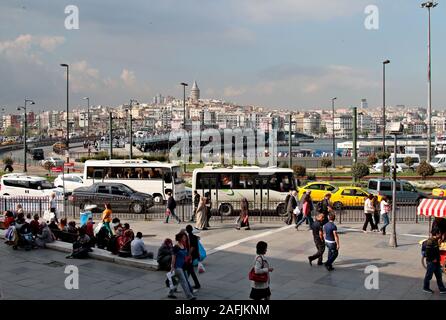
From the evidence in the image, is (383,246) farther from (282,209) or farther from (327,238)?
(282,209)

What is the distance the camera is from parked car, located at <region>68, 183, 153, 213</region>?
910 inches

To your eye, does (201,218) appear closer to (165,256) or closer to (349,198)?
(165,256)

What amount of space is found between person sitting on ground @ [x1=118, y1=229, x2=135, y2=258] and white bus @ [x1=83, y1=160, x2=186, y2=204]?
45.2 feet

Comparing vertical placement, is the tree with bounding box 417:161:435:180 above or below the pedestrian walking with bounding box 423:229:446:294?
above

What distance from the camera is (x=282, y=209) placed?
2256cm

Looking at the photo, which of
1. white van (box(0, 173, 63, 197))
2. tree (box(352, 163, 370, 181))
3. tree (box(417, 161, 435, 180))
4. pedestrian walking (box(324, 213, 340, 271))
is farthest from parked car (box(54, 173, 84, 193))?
tree (box(417, 161, 435, 180))

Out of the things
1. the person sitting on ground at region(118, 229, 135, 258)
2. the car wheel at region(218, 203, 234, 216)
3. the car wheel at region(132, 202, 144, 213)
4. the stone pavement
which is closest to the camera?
the stone pavement

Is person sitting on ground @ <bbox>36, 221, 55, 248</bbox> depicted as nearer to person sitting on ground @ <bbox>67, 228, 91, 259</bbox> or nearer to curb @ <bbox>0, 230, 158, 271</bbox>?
curb @ <bbox>0, 230, 158, 271</bbox>

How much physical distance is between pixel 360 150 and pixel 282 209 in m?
62.4

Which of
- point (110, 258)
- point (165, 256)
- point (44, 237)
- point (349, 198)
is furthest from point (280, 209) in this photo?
point (165, 256)

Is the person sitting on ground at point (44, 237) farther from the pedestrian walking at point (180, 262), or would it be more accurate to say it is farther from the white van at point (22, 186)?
the white van at point (22, 186)

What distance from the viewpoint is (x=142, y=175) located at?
27438mm

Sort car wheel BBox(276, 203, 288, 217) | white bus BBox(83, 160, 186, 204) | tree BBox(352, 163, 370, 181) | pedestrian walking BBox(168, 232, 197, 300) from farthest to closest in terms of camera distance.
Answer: tree BBox(352, 163, 370, 181)
white bus BBox(83, 160, 186, 204)
car wheel BBox(276, 203, 288, 217)
pedestrian walking BBox(168, 232, 197, 300)
